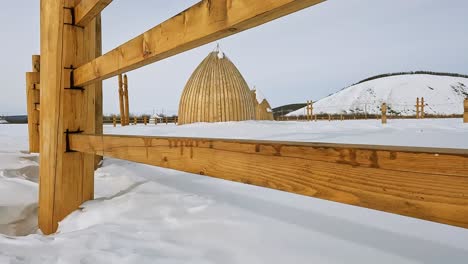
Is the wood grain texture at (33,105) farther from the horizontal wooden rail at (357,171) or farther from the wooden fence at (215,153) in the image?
the horizontal wooden rail at (357,171)

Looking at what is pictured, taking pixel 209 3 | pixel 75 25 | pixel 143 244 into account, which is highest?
pixel 75 25

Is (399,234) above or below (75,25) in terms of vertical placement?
below

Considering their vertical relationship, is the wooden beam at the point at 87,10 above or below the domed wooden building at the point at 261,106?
below

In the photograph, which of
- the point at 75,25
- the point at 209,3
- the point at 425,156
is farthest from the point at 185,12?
the point at 75,25

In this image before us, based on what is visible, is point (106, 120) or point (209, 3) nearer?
point (209, 3)

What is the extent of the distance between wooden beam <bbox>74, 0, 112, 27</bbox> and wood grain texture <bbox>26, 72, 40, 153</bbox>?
2.82 meters

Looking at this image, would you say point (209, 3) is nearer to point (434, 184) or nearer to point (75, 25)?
point (434, 184)

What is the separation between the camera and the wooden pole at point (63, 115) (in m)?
2.13

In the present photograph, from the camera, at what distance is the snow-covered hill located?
4238 cm

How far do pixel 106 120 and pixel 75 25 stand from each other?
18570 millimetres

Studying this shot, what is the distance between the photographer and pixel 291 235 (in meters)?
1.46

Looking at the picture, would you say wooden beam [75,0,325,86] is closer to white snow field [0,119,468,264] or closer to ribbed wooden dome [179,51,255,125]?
white snow field [0,119,468,264]

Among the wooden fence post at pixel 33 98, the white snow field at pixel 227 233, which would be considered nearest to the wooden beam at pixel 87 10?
the white snow field at pixel 227 233

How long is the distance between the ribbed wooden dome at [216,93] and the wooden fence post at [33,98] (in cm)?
714
